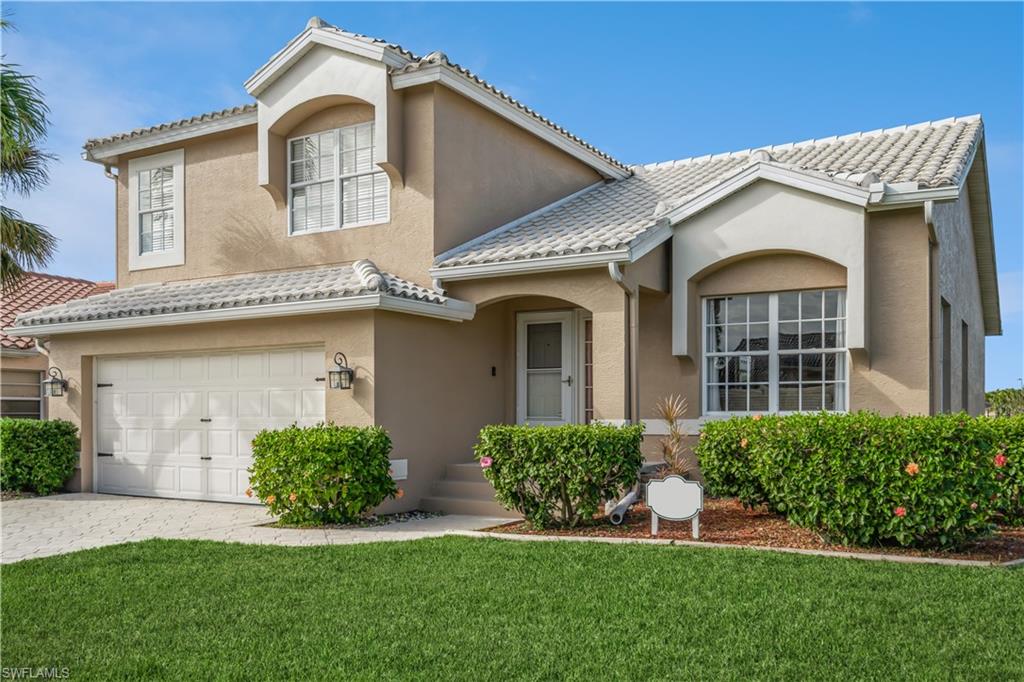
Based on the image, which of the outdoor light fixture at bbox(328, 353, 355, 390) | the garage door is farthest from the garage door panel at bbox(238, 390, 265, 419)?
the outdoor light fixture at bbox(328, 353, 355, 390)

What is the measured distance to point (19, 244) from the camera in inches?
604

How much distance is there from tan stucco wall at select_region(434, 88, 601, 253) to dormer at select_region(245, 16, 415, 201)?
80cm

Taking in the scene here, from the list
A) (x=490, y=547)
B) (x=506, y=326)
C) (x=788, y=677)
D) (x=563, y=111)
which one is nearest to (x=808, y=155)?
(x=563, y=111)

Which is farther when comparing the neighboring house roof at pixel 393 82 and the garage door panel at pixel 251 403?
the neighboring house roof at pixel 393 82

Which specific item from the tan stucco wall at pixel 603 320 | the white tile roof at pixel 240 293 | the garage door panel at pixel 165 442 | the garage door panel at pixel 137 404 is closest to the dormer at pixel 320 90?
the white tile roof at pixel 240 293

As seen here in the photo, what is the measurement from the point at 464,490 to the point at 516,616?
20.8 feet

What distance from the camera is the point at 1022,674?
16.8ft

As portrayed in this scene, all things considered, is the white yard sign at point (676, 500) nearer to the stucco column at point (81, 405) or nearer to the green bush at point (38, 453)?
the stucco column at point (81, 405)

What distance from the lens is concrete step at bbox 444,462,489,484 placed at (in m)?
12.9

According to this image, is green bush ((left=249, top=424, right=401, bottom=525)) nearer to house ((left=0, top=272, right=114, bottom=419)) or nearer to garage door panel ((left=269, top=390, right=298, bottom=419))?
garage door panel ((left=269, top=390, right=298, bottom=419))

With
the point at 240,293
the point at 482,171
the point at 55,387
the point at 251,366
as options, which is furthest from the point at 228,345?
the point at 482,171

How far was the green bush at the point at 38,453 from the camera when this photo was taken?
1518cm

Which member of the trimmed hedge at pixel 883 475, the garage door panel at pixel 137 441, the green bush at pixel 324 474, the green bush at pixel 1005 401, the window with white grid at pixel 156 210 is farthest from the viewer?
the green bush at pixel 1005 401

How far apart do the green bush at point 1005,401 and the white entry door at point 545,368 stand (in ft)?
54.4
